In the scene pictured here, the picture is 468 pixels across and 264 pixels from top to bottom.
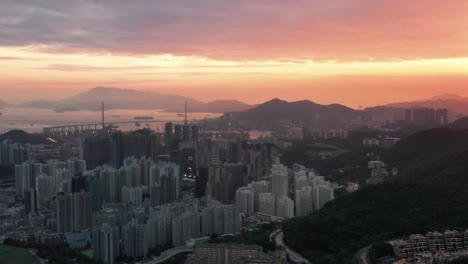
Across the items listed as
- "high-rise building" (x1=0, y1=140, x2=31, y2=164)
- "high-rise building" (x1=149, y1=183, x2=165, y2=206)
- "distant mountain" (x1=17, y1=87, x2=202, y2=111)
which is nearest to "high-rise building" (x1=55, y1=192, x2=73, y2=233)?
"high-rise building" (x1=149, y1=183, x2=165, y2=206)

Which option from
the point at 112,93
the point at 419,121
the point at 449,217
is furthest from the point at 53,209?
the point at 112,93

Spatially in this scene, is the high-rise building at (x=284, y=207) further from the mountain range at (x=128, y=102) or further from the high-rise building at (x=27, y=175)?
the mountain range at (x=128, y=102)

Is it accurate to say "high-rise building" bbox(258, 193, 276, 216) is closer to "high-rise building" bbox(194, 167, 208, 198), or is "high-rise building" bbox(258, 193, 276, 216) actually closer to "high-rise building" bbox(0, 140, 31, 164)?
"high-rise building" bbox(194, 167, 208, 198)

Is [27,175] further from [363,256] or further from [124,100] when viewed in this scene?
[124,100]

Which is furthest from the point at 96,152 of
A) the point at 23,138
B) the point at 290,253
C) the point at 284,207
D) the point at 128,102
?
the point at 128,102

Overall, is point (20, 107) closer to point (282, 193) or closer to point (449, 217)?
point (282, 193)

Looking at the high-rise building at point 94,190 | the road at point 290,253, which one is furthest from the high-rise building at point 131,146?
the road at point 290,253
